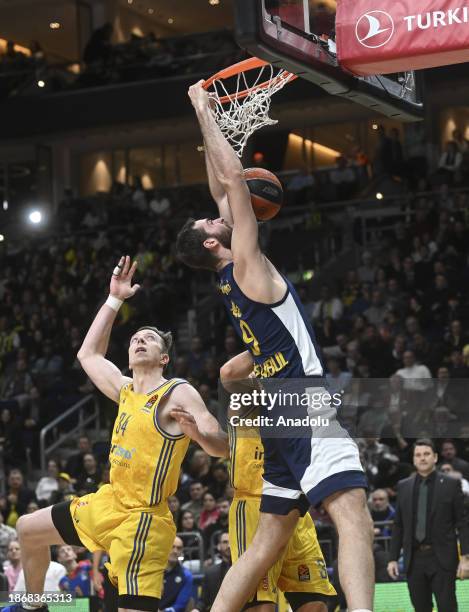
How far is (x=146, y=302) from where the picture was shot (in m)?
22.5

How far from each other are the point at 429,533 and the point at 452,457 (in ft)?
10.1

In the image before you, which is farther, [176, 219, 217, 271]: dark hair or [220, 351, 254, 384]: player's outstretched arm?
[220, 351, 254, 384]: player's outstretched arm

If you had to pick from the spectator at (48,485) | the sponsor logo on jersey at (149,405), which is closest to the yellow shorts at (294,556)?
the sponsor logo on jersey at (149,405)

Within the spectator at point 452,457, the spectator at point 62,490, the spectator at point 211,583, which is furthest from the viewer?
the spectator at point 62,490

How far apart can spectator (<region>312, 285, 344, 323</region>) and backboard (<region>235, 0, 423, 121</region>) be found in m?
12.1

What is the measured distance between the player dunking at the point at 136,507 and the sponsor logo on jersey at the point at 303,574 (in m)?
0.88

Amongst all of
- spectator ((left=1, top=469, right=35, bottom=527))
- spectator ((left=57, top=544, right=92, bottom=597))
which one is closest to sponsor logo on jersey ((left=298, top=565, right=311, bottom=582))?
spectator ((left=57, top=544, right=92, bottom=597))

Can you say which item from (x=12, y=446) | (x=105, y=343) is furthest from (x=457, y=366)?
(x=105, y=343)

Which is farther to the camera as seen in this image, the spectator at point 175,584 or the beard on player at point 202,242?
the spectator at point 175,584

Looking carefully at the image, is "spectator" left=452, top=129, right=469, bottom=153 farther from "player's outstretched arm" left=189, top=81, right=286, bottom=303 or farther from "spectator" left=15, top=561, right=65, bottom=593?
"player's outstretched arm" left=189, top=81, right=286, bottom=303

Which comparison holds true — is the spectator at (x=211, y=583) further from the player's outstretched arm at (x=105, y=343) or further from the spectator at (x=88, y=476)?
the spectator at (x=88, y=476)

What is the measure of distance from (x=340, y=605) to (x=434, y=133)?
16.3 metres

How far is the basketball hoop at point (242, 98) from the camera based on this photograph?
25.8ft

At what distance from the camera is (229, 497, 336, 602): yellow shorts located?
7.43m
